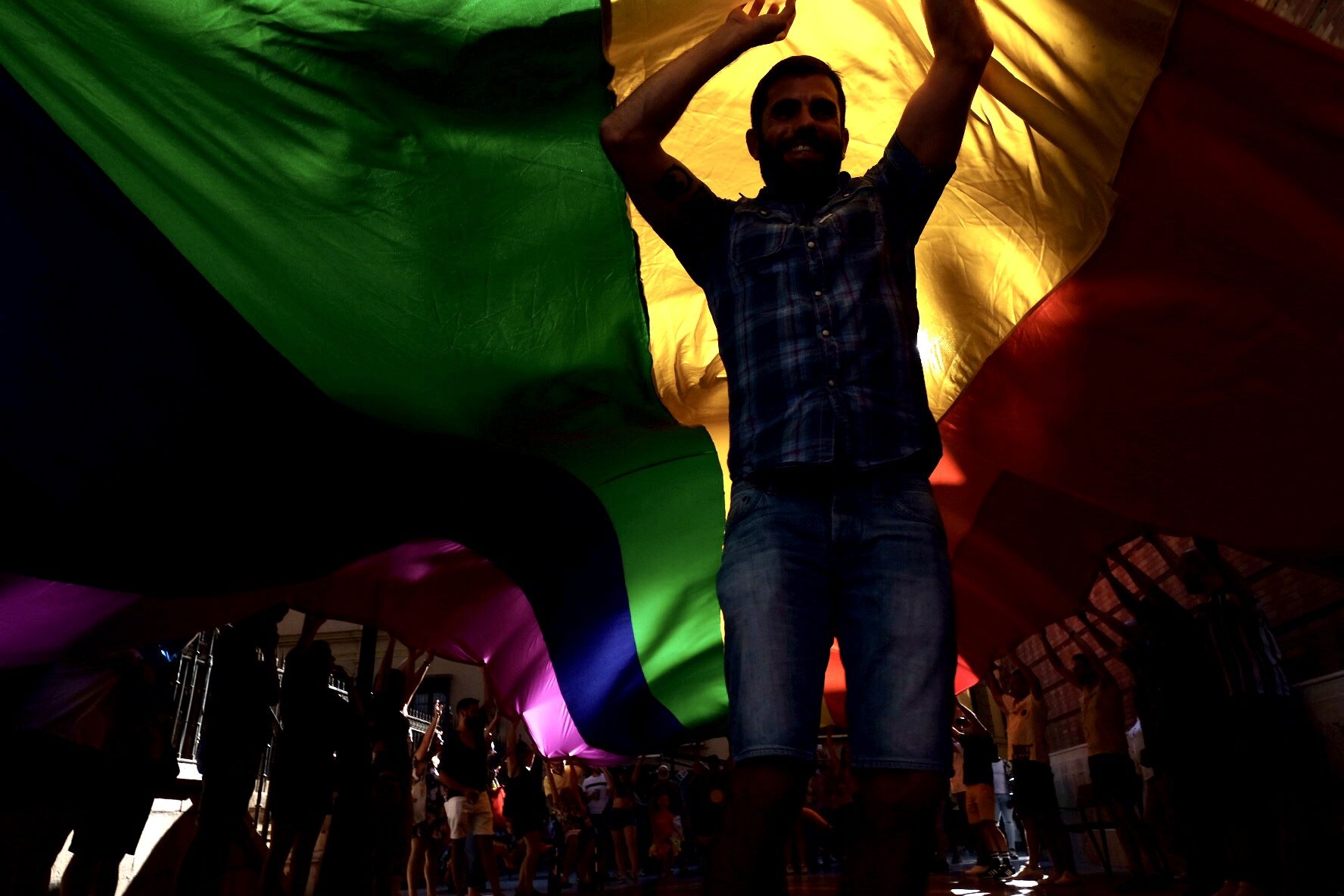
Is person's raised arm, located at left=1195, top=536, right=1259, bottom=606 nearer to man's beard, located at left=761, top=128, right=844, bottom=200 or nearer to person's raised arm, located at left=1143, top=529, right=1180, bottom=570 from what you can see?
person's raised arm, located at left=1143, top=529, right=1180, bottom=570

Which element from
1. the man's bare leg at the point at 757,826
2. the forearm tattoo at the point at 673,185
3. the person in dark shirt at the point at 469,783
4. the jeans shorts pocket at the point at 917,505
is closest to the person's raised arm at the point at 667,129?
the forearm tattoo at the point at 673,185

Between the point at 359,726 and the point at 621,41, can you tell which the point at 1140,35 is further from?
the point at 359,726

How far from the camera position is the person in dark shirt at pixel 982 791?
264 inches

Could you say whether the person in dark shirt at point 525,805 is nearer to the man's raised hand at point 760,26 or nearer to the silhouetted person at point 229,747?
the silhouetted person at point 229,747

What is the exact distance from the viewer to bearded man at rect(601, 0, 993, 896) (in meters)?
1.11

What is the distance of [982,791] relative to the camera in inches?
272

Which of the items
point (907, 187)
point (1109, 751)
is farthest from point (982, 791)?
point (907, 187)

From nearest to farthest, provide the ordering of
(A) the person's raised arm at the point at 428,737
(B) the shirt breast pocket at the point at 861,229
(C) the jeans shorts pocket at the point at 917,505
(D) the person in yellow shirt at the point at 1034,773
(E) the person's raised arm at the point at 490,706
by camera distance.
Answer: (C) the jeans shorts pocket at the point at 917,505 < (B) the shirt breast pocket at the point at 861,229 < (E) the person's raised arm at the point at 490,706 < (D) the person in yellow shirt at the point at 1034,773 < (A) the person's raised arm at the point at 428,737

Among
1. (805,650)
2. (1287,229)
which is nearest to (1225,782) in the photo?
(1287,229)

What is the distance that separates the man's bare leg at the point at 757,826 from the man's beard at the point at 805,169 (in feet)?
2.87

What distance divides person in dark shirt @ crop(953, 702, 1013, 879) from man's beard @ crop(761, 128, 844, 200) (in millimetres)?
6071

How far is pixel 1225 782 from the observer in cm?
366

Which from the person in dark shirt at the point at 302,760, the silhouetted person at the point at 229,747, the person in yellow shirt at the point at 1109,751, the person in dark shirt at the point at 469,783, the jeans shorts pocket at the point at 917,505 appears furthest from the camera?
the person in dark shirt at the point at 469,783

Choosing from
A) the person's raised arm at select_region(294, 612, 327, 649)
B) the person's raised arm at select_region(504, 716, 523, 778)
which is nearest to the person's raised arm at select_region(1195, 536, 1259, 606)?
the person's raised arm at select_region(294, 612, 327, 649)
